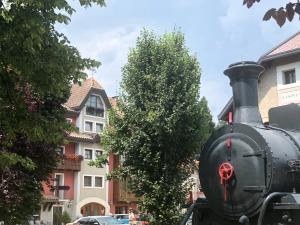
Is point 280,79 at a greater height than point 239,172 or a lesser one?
greater

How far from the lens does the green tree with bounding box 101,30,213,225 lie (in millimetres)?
16469

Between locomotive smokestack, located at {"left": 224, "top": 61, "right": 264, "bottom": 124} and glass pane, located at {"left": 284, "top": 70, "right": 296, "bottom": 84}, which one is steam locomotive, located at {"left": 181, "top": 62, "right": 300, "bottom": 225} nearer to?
locomotive smokestack, located at {"left": 224, "top": 61, "right": 264, "bottom": 124}

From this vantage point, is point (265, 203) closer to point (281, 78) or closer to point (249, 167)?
point (249, 167)

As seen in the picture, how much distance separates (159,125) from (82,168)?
93.8 ft

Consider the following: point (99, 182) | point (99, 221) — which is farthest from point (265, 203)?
point (99, 182)

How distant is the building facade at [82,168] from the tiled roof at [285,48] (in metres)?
20.7

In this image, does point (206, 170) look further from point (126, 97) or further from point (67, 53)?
point (126, 97)

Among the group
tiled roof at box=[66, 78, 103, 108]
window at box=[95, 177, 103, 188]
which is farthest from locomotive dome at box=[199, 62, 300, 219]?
window at box=[95, 177, 103, 188]

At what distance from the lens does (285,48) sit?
2356cm

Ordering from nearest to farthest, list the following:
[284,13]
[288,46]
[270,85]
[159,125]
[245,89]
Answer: [284,13], [245,89], [159,125], [270,85], [288,46]

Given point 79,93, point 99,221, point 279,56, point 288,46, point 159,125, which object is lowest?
point 99,221

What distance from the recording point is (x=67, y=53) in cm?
957

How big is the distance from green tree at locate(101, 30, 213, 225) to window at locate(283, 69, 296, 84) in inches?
265

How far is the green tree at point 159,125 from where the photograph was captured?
54.0ft
